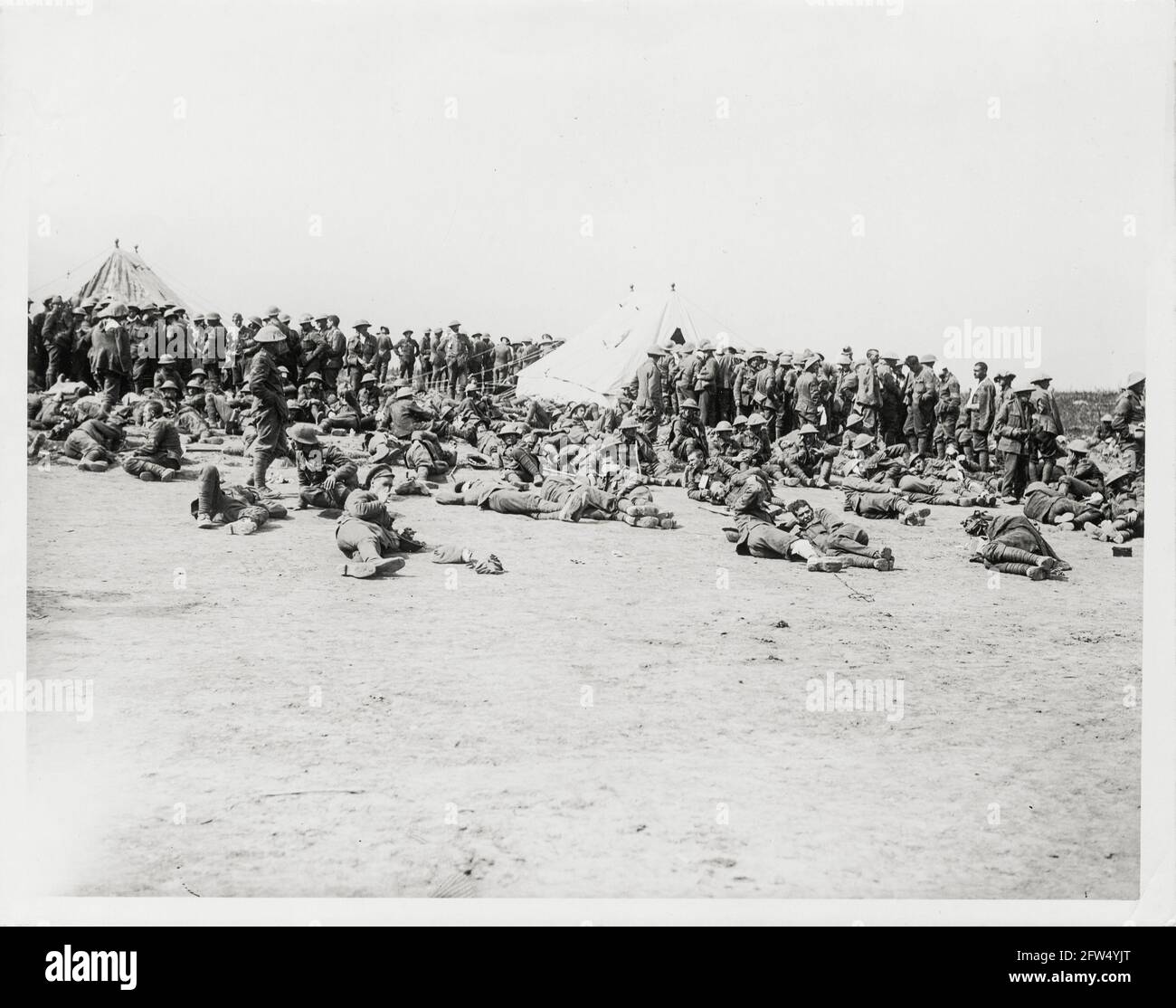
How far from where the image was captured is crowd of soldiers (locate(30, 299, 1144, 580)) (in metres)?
10.6

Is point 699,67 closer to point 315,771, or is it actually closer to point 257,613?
point 257,613

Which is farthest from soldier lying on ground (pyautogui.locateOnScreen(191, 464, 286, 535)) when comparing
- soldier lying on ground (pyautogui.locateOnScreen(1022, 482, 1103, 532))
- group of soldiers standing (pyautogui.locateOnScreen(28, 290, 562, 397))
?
soldier lying on ground (pyautogui.locateOnScreen(1022, 482, 1103, 532))

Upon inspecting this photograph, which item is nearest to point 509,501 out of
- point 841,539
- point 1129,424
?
point 841,539

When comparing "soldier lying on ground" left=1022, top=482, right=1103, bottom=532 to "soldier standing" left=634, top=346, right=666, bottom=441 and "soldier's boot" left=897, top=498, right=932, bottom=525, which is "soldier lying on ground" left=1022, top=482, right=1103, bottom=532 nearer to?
"soldier's boot" left=897, top=498, right=932, bottom=525

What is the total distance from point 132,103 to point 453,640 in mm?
4819

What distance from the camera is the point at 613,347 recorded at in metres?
12.7

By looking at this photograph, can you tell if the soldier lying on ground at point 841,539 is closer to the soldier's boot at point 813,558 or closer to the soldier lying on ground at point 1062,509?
the soldier's boot at point 813,558

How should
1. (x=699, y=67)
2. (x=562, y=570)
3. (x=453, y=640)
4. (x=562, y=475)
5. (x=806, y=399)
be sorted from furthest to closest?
(x=806, y=399) < (x=562, y=475) < (x=562, y=570) < (x=699, y=67) < (x=453, y=640)

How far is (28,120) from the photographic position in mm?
8820

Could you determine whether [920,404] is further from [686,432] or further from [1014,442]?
[686,432]

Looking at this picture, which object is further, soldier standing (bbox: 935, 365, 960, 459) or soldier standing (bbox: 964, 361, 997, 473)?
soldier standing (bbox: 935, 365, 960, 459)

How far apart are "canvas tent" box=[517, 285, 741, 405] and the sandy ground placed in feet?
8.18

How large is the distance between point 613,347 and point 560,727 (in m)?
5.67
